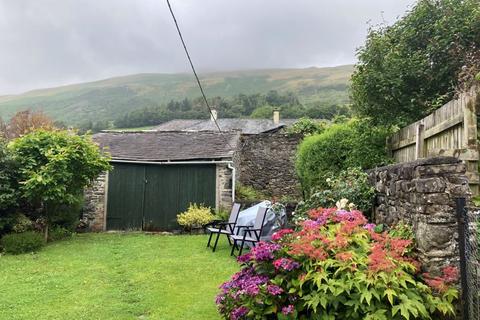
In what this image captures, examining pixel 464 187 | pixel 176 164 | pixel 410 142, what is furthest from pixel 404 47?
pixel 176 164

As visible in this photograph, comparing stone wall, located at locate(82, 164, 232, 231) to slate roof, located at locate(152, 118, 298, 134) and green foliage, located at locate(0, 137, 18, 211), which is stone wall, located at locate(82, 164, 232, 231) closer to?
green foliage, located at locate(0, 137, 18, 211)

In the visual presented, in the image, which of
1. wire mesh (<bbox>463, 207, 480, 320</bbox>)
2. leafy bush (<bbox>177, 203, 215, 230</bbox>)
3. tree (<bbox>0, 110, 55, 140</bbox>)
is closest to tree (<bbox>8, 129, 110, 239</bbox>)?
leafy bush (<bbox>177, 203, 215, 230</bbox>)

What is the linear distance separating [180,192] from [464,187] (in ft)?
31.0

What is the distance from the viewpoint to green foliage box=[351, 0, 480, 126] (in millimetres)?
6562

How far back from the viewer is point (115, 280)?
19.3 ft

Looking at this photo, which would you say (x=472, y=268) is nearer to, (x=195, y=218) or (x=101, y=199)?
(x=195, y=218)

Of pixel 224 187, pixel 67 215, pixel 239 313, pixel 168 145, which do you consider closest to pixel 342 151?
pixel 224 187

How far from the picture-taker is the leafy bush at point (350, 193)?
5.38 meters

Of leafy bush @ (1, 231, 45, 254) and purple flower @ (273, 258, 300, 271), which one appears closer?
purple flower @ (273, 258, 300, 271)

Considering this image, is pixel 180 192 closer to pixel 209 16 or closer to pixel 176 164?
pixel 176 164

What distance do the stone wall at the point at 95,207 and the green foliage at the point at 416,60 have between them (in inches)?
320

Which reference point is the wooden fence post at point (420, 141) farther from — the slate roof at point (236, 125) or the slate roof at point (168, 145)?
the slate roof at point (236, 125)

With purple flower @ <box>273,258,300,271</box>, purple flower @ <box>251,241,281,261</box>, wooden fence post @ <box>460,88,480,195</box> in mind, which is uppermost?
wooden fence post @ <box>460,88,480,195</box>

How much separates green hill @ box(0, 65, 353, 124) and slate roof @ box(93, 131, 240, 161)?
40.3 m
